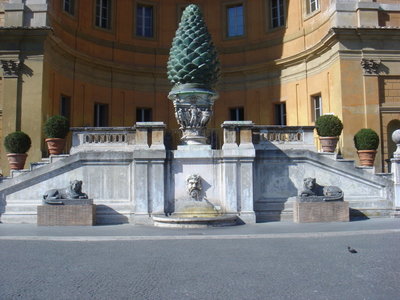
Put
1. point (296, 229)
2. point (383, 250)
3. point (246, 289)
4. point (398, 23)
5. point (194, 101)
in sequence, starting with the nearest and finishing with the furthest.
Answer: point (246, 289)
point (383, 250)
point (296, 229)
point (194, 101)
point (398, 23)

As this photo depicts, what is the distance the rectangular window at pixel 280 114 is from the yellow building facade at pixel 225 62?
5 cm

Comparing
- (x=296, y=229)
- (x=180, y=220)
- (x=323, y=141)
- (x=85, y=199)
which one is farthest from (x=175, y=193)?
(x=323, y=141)

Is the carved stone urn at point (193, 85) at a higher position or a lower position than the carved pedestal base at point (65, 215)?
higher

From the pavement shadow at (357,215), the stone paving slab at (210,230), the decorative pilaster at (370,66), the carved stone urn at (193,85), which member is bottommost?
the stone paving slab at (210,230)

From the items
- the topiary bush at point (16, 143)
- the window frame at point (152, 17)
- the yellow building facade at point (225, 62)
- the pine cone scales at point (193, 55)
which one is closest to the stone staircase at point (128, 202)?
the topiary bush at point (16, 143)

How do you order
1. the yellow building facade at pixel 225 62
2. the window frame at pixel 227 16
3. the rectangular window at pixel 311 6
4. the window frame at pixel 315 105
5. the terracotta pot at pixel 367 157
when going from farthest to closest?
the window frame at pixel 227 16 → the rectangular window at pixel 311 6 → the window frame at pixel 315 105 → the yellow building facade at pixel 225 62 → the terracotta pot at pixel 367 157

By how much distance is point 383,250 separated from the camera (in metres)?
8.06

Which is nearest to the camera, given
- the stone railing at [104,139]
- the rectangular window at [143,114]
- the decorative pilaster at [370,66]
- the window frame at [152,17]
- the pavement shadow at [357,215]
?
the pavement shadow at [357,215]

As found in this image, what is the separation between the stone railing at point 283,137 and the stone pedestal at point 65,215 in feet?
18.0

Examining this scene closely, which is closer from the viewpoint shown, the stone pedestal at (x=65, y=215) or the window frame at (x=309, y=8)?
the stone pedestal at (x=65, y=215)

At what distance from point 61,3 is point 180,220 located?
583 inches

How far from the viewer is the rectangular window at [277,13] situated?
81.4ft

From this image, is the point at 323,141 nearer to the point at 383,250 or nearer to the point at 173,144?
the point at 173,144

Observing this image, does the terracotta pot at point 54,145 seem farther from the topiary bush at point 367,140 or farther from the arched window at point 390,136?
the arched window at point 390,136
